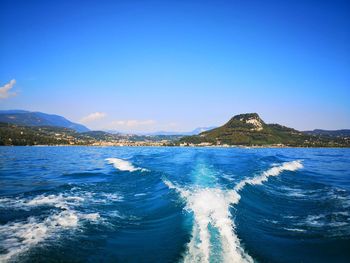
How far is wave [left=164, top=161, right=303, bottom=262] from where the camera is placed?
35.7 feet

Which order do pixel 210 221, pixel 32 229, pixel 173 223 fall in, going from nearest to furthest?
1. pixel 32 229
2. pixel 210 221
3. pixel 173 223

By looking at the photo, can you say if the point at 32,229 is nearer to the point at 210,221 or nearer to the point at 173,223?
the point at 173,223

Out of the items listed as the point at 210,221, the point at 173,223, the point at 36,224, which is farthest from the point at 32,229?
the point at 210,221

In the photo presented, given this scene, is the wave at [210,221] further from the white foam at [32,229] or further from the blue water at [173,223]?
the white foam at [32,229]

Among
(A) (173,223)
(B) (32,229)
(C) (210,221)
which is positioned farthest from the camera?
(A) (173,223)

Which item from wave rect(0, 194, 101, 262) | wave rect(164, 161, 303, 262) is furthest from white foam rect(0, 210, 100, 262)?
wave rect(164, 161, 303, 262)

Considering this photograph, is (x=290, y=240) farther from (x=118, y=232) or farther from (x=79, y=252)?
(x=79, y=252)

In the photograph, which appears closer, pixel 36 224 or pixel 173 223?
pixel 36 224

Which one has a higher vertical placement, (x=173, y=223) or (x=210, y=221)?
(x=210, y=221)

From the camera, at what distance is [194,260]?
10352mm

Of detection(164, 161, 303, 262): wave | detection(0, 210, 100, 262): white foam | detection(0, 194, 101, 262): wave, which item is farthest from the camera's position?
detection(0, 194, 101, 262): wave

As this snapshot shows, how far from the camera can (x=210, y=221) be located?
48.2 feet

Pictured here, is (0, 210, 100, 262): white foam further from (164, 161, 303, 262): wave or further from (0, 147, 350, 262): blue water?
(164, 161, 303, 262): wave

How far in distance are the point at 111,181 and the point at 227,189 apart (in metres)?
13.3
